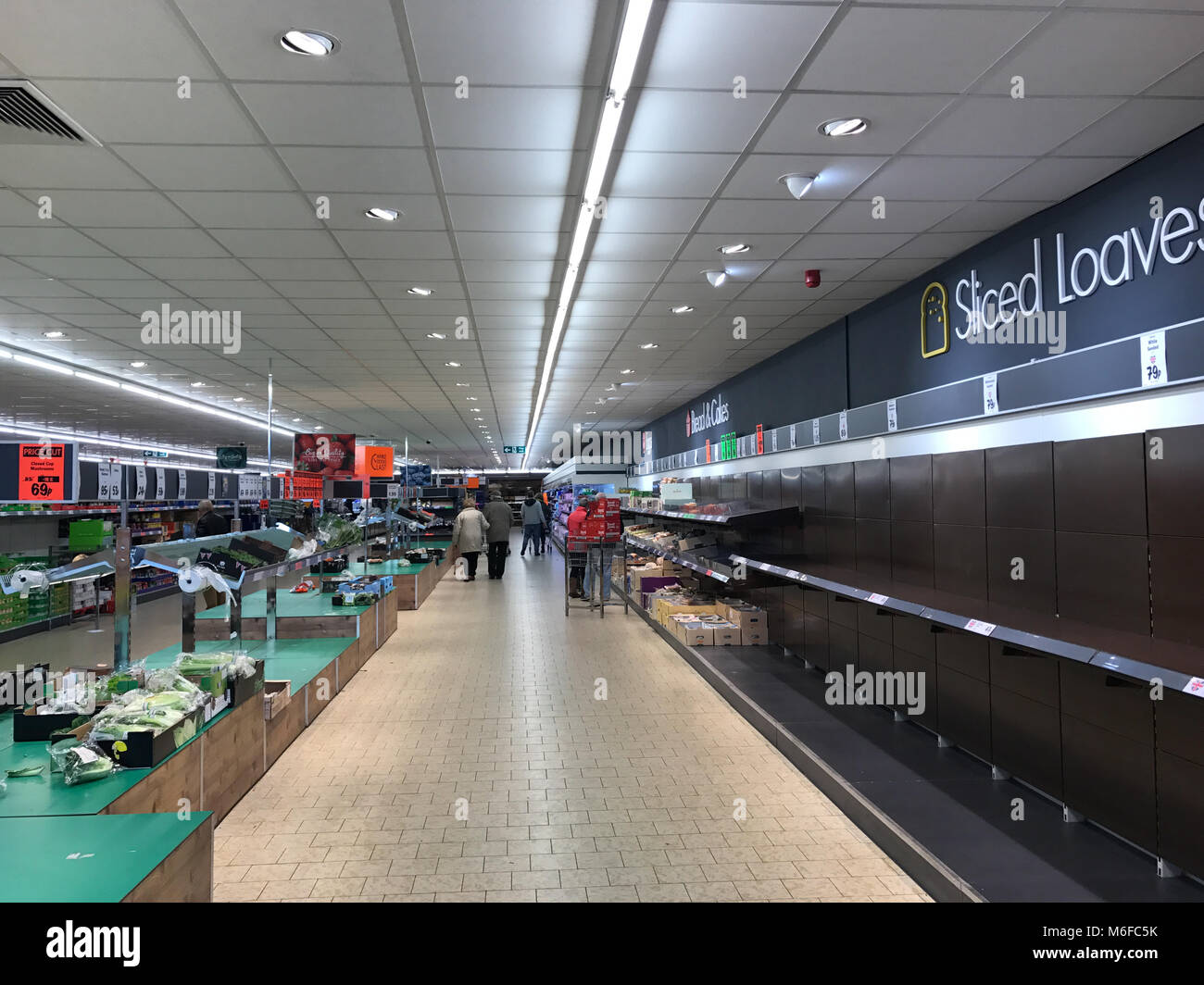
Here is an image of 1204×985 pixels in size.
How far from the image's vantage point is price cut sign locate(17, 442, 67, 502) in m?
5.28

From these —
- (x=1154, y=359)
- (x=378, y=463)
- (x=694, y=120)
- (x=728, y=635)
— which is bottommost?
(x=728, y=635)

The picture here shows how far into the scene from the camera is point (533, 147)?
12.6 ft

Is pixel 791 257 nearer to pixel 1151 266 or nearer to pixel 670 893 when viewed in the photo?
pixel 1151 266

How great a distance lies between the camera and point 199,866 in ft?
7.75

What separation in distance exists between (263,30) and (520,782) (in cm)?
379

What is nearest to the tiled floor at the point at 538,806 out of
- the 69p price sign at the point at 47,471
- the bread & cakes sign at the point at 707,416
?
the 69p price sign at the point at 47,471

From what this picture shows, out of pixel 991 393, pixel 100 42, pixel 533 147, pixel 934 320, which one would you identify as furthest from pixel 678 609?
pixel 100 42

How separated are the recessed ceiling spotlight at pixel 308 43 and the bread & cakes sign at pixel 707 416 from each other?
29.7 feet

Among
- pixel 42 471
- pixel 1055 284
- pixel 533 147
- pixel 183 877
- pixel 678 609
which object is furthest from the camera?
pixel 678 609

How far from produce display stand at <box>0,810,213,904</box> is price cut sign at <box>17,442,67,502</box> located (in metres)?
3.65

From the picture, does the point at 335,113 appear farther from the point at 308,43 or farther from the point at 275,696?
the point at 275,696

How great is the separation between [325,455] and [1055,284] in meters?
9.50

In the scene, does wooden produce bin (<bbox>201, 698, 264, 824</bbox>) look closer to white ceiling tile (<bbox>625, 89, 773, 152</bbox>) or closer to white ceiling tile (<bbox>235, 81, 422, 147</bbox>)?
white ceiling tile (<bbox>235, 81, 422, 147</bbox>)
